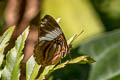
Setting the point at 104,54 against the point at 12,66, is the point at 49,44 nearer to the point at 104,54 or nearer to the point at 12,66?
the point at 12,66

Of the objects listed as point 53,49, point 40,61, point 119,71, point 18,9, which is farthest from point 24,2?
point 40,61

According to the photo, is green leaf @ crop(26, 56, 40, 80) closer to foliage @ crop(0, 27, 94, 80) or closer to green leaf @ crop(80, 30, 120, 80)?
foliage @ crop(0, 27, 94, 80)

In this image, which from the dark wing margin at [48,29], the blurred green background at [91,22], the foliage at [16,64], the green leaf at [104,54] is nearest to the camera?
the foliage at [16,64]

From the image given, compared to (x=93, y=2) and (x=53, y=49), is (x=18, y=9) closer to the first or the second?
(x=93, y=2)

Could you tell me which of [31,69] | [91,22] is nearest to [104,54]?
[31,69]

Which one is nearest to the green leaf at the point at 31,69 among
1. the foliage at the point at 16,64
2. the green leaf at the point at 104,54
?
the foliage at the point at 16,64

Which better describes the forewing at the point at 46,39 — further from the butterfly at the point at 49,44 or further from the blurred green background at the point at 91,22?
the blurred green background at the point at 91,22
